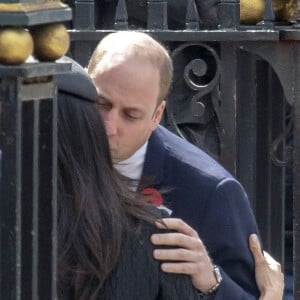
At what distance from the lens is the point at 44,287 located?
2.04 m

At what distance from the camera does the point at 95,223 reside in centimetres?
253

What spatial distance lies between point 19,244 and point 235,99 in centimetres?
264

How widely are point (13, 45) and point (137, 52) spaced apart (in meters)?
1.50

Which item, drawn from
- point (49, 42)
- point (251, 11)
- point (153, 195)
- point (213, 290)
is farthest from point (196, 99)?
point (49, 42)

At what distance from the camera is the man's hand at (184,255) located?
2.62 meters

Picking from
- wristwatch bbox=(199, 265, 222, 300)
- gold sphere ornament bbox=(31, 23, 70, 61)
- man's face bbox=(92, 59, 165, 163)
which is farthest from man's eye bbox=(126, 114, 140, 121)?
gold sphere ornament bbox=(31, 23, 70, 61)

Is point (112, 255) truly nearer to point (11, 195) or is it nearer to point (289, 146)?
point (11, 195)

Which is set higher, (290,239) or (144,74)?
(144,74)

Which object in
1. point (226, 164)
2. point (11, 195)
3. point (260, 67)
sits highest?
point (11, 195)

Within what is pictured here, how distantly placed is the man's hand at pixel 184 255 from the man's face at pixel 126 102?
21.7 inches

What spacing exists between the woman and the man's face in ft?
1.97

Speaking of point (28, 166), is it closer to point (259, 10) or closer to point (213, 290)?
point (213, 290)

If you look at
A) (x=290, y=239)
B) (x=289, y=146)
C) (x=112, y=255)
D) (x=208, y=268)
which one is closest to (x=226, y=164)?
(x=289, y=146)

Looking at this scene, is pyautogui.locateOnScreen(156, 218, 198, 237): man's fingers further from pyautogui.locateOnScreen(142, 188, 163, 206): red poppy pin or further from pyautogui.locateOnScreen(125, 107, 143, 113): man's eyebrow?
pyautogui.locateOnScreen(125, 107, 143, 113): man's eyebrow
